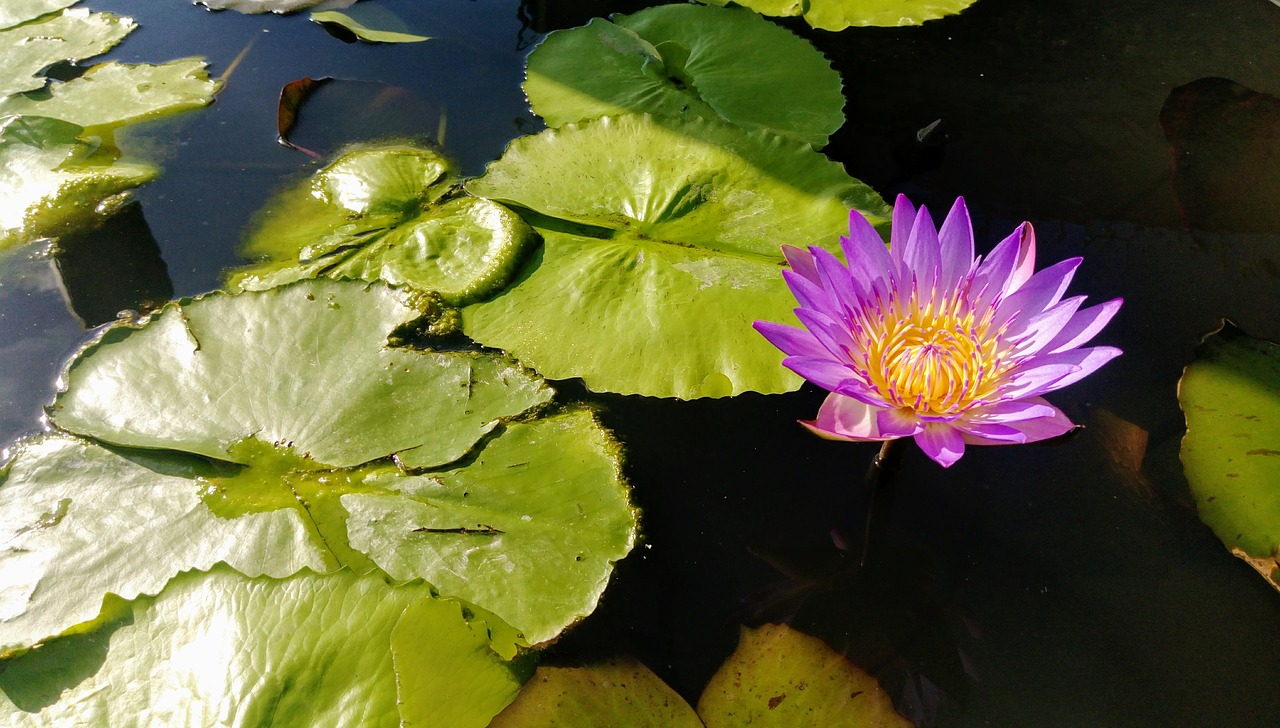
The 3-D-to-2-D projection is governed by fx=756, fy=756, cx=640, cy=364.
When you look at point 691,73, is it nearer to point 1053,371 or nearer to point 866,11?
point 866,11

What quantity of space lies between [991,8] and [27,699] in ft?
12.0

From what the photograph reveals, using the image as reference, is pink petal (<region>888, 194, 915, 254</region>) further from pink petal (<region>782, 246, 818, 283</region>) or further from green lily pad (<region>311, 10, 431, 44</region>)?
green lily pad (<region>311, 10, 431, 44</region>)

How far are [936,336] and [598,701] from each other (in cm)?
93

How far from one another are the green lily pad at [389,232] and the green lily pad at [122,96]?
2.55 ft

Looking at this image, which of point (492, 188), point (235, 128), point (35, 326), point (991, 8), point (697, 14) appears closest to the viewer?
point (35, 326)

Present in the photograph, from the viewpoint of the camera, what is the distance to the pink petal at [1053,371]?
1267 mm

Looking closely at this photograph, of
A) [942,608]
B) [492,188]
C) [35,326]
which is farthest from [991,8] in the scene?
[35,326]

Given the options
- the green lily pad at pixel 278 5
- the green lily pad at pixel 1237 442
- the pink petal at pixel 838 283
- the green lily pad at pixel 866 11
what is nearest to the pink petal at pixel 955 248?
the pink petal at pixel 838 283

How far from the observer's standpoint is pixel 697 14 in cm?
284

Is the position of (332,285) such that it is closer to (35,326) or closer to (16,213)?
(35,326)

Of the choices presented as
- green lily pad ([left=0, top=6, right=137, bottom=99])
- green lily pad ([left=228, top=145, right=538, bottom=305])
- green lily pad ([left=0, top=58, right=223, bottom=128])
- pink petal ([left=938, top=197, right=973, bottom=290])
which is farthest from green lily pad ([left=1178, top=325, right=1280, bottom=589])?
green lily pad ([left=0, top=6, right=137, bottom=99])

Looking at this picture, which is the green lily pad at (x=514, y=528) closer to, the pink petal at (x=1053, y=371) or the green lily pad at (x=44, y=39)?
the pink petal at (x=1053, y=371)

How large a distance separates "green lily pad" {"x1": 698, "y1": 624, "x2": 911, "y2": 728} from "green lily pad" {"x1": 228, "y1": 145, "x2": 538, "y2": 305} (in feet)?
3.56

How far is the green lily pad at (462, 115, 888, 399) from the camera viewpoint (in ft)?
5.70
